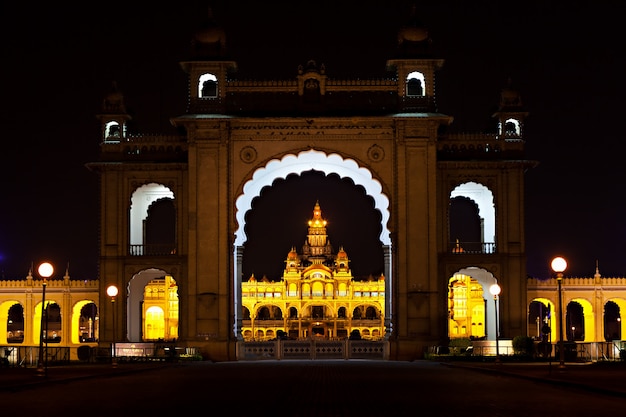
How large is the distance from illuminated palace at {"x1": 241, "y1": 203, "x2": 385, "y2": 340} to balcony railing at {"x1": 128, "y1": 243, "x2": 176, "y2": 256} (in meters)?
78.6

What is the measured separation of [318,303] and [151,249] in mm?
86362

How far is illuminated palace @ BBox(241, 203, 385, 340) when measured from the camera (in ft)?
411

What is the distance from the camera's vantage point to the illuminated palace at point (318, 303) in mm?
125312

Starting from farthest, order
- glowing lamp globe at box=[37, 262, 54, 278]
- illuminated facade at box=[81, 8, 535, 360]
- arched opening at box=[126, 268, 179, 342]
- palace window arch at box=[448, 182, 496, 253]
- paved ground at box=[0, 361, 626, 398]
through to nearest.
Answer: arched opening at box=[126, 268, 179, 342], palace window arch at box=[448, 182, 496, 253], illuminated facade at box=[81, 8, 535, 360], glowing lamp globe at box=[37, 262, 54, 278], paved ground at box=[0, 361, 626, 398]

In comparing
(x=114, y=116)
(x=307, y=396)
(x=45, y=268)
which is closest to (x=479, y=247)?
(x=114, y=116)

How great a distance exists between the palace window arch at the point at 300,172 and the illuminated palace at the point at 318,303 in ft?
259

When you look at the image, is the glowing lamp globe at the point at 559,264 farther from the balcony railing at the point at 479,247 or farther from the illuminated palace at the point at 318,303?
the illuminated palace at the point at 318,303

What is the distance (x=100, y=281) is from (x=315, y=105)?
1093 centimetres

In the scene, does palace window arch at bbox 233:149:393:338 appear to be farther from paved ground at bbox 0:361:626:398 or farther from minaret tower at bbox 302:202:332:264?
minaret tower at bbox 302:202:332:264

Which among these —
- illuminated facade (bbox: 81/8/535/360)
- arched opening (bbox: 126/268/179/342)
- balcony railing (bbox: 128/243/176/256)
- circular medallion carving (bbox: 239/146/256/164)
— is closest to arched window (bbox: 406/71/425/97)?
illuminated facade (bbox: 81/8/535/360)

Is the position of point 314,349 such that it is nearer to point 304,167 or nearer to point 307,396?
point 304,167

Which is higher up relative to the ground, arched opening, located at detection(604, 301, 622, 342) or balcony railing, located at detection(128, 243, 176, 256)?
balcony railing, located at detection(128, 243, 176, 256)

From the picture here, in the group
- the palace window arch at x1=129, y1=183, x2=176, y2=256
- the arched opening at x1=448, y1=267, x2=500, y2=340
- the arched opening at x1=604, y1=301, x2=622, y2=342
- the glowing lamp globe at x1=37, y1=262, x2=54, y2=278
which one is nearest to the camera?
the glowing lamp globe at x1=37, y1=262, x2=54, y2=278

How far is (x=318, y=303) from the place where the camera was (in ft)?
427
